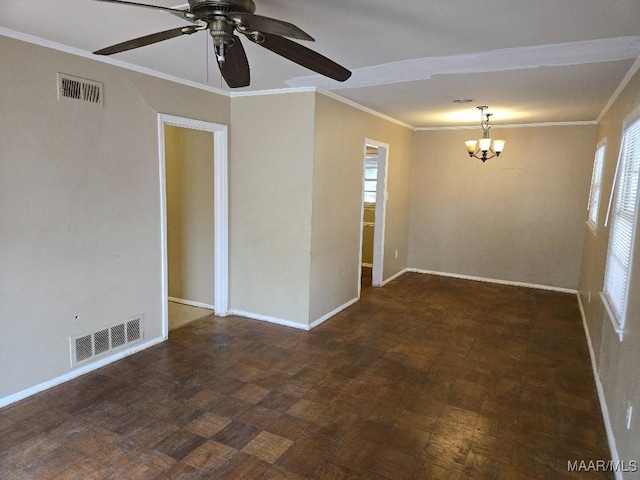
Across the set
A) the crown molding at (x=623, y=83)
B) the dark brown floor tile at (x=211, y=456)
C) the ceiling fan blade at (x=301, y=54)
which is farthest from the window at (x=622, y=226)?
the dark brown floor tile at (x=211, y=456)

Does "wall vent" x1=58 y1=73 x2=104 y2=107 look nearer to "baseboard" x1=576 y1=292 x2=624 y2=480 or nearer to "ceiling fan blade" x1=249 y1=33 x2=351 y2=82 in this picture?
"ceiling fan blade" x1=249 y1=33 x2=351 y2=82

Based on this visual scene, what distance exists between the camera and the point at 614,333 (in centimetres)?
270

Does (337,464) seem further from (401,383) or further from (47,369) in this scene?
(47,369)

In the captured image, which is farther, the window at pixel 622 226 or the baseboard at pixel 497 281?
the baseboard at pixel 497 281

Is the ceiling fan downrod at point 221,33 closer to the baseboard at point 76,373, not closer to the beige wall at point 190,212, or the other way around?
the baseboard at point 76,373

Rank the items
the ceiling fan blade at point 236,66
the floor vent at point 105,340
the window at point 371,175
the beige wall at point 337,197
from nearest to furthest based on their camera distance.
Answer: the ceiling fan blade at point 236,66 < the floor vent at point 105,340 < the beige wall at point 337,197 < the window at point 371,175

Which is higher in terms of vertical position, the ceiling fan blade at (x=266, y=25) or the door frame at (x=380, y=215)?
the ceiling fan blade at (x=266, y=25)

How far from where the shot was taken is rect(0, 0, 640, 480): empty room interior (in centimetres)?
223

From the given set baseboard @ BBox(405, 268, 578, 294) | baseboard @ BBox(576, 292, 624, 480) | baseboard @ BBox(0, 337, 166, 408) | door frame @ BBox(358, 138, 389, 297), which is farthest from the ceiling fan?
baseboard @ BBox(405, 268, 578, 294)

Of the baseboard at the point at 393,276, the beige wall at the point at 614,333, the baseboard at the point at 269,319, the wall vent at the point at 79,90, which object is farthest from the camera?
the baseboard at the point at 393,276

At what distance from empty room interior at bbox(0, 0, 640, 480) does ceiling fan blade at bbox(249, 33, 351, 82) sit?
15 millimetres

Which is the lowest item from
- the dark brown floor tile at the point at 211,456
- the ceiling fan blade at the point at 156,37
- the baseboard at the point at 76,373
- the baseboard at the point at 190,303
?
the dark brown floor tile at the point at 211,456

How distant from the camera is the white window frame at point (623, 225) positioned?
8.13 ft

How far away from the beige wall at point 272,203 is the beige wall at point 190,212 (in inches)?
13.0
